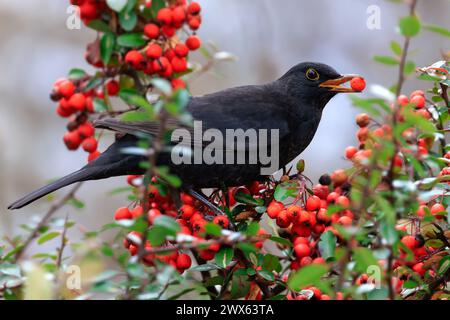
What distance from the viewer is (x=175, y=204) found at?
3203 mm

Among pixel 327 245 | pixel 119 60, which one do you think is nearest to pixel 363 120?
pixel 327 245

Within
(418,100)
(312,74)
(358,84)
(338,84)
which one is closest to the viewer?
(418,100)

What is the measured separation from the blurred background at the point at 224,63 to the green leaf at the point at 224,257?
3988mm

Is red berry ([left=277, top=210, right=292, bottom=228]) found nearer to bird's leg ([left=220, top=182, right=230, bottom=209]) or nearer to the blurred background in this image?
bird's leg ([left=220, top=182, right=230, bottom=209])

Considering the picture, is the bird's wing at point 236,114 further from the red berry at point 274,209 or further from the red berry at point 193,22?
the red berry at point 274,209

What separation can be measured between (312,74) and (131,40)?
4.23ft

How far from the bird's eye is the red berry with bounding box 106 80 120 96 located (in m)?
1.18

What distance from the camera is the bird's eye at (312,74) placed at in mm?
3958

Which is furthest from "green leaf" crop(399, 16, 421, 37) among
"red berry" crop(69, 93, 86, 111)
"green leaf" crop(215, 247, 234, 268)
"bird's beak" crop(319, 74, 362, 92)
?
"bird's beak" crop(319, 74, 362, 92)

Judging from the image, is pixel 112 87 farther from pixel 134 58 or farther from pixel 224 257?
pixel 224 257

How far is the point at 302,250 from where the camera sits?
269 centimetres

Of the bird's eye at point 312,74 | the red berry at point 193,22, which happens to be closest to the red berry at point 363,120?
the red berry at point 193,22

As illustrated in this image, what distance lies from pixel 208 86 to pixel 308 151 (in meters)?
1.22
